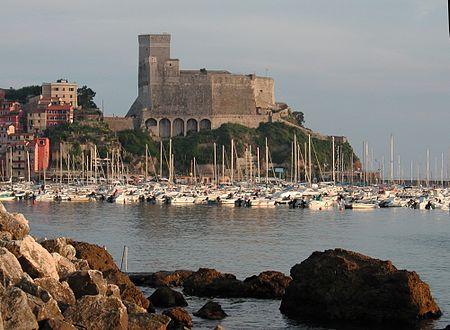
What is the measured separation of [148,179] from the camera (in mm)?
103312

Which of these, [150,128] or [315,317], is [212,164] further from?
[315,317]

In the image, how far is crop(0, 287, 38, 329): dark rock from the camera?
50.7 ft

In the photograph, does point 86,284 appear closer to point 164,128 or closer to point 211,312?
point 211,312

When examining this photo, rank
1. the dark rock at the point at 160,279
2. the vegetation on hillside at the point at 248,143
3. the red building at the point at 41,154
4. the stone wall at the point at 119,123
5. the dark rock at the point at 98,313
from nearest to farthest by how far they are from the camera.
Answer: the dark rock at the point at 98,313 < the dark rock at the point at 160,279 < the red building at the point at 41,154 < the vegetation on hillside at the point at 248,143 < the stone wall at the point at 119,123

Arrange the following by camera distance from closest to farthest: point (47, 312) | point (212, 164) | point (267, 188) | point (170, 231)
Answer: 1. point (47, 312)
2. point (170, 231)
3. point (267, 188)
4. point (212, 164)

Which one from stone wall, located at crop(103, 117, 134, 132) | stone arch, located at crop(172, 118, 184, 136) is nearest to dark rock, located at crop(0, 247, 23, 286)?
stone wall, located at crop(103, 117, 134, 132)

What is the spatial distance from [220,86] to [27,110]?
69.5 feet

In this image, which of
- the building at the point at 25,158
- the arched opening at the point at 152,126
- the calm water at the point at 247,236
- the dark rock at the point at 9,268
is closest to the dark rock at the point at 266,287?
the calm water at the point at 247,236

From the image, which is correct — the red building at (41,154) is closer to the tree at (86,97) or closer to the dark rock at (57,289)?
the tree at (86,97)

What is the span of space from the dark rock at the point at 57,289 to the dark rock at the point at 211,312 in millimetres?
3853

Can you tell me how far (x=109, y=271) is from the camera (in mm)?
22516

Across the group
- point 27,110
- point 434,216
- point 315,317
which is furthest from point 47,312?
point 27,110

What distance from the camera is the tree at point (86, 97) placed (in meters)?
123

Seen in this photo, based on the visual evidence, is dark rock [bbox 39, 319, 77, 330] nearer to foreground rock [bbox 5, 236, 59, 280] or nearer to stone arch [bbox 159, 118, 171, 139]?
foreground rock [bbox 5, 236, 59, 280]
